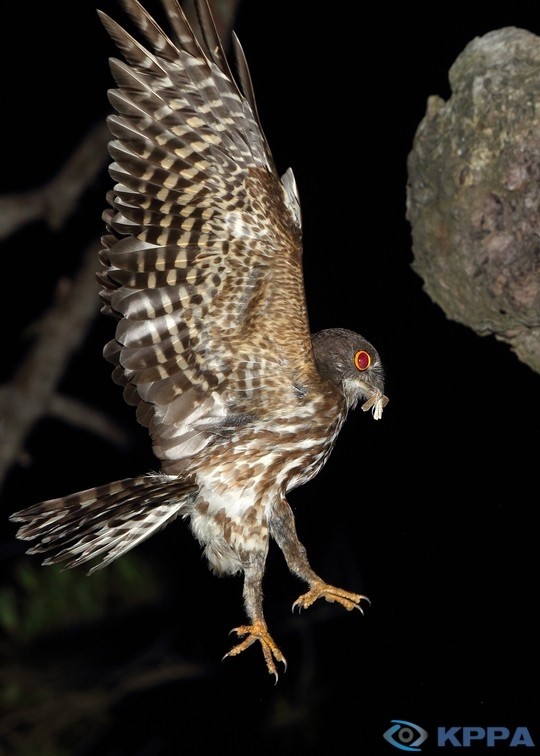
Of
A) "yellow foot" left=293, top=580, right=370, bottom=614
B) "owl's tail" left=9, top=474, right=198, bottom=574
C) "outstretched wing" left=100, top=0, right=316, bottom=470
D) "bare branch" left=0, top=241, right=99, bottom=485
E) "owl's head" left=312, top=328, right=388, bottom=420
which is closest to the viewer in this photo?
"outstretched wing" left=100, top=0, right=316, bottom=470

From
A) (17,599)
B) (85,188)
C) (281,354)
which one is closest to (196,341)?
(281,354)

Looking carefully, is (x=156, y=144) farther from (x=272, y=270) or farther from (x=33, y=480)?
(x=33, y=480)

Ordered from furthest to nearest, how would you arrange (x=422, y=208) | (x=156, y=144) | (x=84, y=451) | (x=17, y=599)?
(x=84, y=451), (x=17, y=599), (x=422, y=208), (x=156, y=144)

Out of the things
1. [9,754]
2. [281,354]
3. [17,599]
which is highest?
[281,354]

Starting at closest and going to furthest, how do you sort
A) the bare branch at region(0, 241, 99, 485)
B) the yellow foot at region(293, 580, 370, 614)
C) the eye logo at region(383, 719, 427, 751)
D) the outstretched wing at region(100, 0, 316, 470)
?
the outstretched wing at region(100, 0, 316, 470) < the yellow foot at region(293, 580, 370, 614) < the eye logo at region(383, 719, 427, 751) < the bare branch at region(0, 241, 99, 485)

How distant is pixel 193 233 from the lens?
121 inches

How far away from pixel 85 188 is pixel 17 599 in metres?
2.21

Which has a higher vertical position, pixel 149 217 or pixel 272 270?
pixel 149 217

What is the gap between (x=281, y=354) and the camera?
10.8 ft

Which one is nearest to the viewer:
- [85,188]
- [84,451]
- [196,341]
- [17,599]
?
[196,341]

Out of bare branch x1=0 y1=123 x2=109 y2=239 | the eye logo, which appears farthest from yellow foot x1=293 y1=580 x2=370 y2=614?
bare branch x1=0 y1=123 x2=109 y2=239

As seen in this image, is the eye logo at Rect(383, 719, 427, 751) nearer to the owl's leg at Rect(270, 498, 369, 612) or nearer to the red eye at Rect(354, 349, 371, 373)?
the owl's leg at Rect(270, 498, 369, 612)

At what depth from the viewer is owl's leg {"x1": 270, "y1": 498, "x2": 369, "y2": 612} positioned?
11.2ft

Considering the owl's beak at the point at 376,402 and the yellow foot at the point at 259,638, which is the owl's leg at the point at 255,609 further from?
the owl's beak at the point at 376,402
